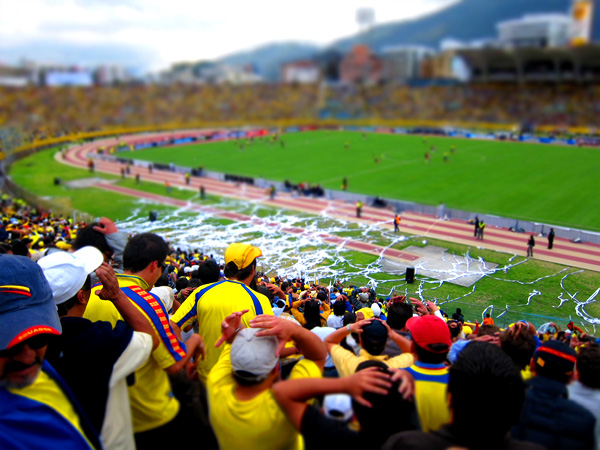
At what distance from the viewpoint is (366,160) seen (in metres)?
47.6

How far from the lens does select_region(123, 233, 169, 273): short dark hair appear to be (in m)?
4.68

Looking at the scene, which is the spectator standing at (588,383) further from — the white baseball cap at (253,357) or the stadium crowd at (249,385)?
the white baseball cap at (253,357)

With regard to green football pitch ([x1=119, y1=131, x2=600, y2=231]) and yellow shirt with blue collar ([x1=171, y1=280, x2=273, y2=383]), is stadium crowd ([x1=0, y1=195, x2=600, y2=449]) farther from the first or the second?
green football pitch ([x1=119, y1=131, x2=600, y2=231])

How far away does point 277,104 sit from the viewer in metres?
102

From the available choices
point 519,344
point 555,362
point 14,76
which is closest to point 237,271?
point 519,344

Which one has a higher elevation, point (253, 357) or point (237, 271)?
point (253, 357)

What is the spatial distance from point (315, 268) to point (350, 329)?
15301 millimetres

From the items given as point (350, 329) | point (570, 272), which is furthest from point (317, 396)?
point (570, 272)

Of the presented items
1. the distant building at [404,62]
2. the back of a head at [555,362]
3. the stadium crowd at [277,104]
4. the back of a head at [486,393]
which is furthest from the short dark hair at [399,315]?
the distant building at [404,62]

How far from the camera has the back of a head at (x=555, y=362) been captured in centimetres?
348

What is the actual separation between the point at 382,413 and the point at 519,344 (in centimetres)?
210

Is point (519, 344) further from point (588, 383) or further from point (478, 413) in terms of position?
point (478, 413)

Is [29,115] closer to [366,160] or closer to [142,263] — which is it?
[366,160]

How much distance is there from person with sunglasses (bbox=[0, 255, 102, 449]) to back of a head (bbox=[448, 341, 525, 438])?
2.19m
